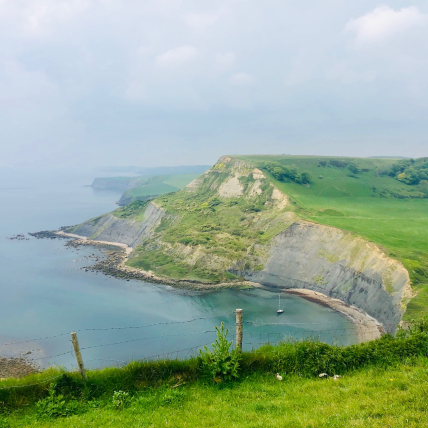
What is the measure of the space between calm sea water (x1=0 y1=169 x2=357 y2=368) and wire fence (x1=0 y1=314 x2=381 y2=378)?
0.48ft

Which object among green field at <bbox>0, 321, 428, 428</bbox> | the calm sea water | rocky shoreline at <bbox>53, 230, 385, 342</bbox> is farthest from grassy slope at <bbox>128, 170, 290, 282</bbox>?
green field at <bbox>0, 321, 428, 428</bbox>

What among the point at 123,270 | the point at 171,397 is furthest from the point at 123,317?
the point at 171,397

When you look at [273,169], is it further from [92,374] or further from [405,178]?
[92,374]

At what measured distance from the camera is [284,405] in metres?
13.9

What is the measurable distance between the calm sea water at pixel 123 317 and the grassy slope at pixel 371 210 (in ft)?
53.8

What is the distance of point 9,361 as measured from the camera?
5041 cm

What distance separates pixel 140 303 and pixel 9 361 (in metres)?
29.2

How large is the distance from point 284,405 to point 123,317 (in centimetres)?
6065

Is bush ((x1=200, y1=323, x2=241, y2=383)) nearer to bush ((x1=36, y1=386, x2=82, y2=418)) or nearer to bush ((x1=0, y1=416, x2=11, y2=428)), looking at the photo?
bush ((x1=36, y1=386, x2=82, y2=418))

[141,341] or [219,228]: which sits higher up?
[219,228]

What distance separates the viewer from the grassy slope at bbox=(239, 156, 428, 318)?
66.9 meters

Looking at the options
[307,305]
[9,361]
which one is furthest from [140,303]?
[307,305]

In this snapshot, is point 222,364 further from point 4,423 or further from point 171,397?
point 4,423

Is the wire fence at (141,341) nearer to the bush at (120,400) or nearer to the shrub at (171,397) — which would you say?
the bush at (120,400)
